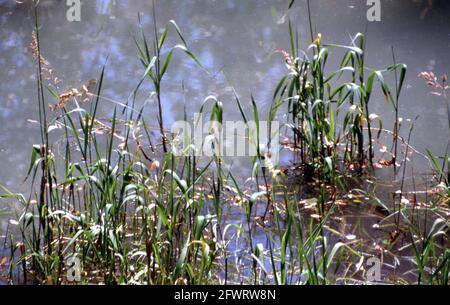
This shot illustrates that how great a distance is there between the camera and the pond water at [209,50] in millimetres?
3504

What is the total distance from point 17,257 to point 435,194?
155cm

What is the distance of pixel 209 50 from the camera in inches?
166

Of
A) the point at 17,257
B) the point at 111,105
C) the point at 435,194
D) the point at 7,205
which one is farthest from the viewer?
the point at 111,105

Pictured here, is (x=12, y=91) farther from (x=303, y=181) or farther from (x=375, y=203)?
(x=375, y=203)

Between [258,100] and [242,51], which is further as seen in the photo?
[242,51]

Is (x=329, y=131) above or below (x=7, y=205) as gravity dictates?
above

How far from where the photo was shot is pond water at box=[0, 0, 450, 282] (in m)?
3.50
